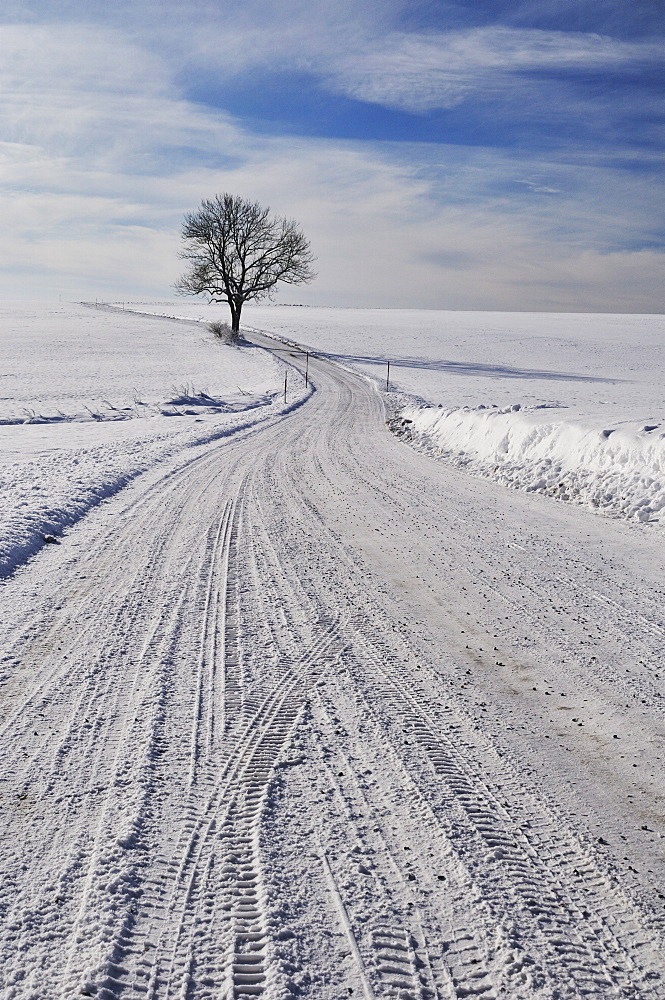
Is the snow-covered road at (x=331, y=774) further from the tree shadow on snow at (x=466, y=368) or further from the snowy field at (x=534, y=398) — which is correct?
the tree shadow on snow at (x=466, y=368)

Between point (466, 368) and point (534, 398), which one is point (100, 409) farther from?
point (466, 368)

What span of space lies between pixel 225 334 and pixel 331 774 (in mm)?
52705

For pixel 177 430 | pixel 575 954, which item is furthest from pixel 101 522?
pixel 177 430

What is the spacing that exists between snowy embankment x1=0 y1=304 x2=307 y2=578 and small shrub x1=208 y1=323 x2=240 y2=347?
118 cm

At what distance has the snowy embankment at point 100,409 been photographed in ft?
29.6

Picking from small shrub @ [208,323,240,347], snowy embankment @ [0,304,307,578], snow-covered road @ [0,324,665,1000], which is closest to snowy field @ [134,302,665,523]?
snow-covered road @ [0,324,665,1000]

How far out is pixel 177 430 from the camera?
16.8m

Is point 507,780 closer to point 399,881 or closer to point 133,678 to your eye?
point 399,881

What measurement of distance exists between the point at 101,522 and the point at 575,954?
22.9ft

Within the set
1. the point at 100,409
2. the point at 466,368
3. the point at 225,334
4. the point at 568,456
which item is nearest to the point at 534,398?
the point at 100,409

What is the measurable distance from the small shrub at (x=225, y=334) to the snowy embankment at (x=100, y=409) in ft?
3.86

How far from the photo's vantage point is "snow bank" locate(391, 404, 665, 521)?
9.18 meters

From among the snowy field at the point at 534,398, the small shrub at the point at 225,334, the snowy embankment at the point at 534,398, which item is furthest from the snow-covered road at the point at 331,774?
the small shrub at the point at 225,334

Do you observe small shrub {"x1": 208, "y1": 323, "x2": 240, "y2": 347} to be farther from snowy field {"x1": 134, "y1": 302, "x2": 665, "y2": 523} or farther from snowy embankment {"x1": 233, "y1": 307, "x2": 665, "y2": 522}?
snowy embankment {"x1": 233, "y1": 307, "x2": 665, "y2": 522}
